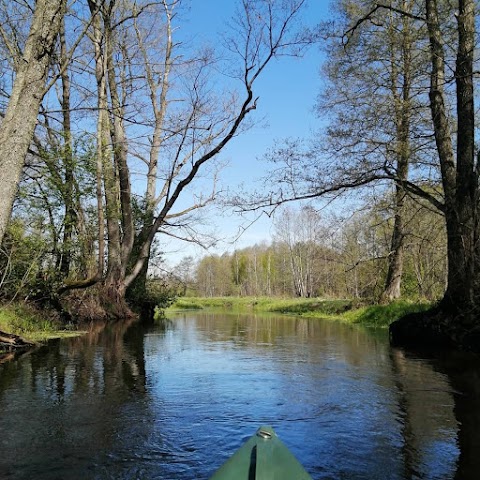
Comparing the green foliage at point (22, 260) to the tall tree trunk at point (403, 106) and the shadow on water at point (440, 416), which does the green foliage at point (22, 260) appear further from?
the tall tree trunk at point (403, 106)

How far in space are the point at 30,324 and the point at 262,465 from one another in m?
9.65

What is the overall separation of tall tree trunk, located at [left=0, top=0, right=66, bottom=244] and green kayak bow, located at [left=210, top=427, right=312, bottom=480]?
459 centimetres

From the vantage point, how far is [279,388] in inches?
233

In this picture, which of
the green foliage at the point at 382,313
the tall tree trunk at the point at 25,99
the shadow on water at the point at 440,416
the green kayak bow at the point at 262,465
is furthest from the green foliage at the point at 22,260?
the green foliage at the point at 382,313

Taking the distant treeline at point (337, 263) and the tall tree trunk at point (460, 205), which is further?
the distant treeline at point (337, 263)

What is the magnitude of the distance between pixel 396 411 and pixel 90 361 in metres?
4.82

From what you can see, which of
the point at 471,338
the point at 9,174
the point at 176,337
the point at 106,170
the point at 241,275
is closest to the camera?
the point at 9,174

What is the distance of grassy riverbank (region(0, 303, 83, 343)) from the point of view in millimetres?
9156

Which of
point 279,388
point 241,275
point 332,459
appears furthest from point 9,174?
point 241,275

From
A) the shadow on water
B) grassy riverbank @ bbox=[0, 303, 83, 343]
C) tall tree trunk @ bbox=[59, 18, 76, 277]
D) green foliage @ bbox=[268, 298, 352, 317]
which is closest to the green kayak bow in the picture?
the shadow on water

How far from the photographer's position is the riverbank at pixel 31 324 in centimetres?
912

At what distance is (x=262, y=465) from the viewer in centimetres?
175

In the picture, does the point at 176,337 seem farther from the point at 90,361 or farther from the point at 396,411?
the point at 396,411

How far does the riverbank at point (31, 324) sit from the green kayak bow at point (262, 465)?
763 centimetres
